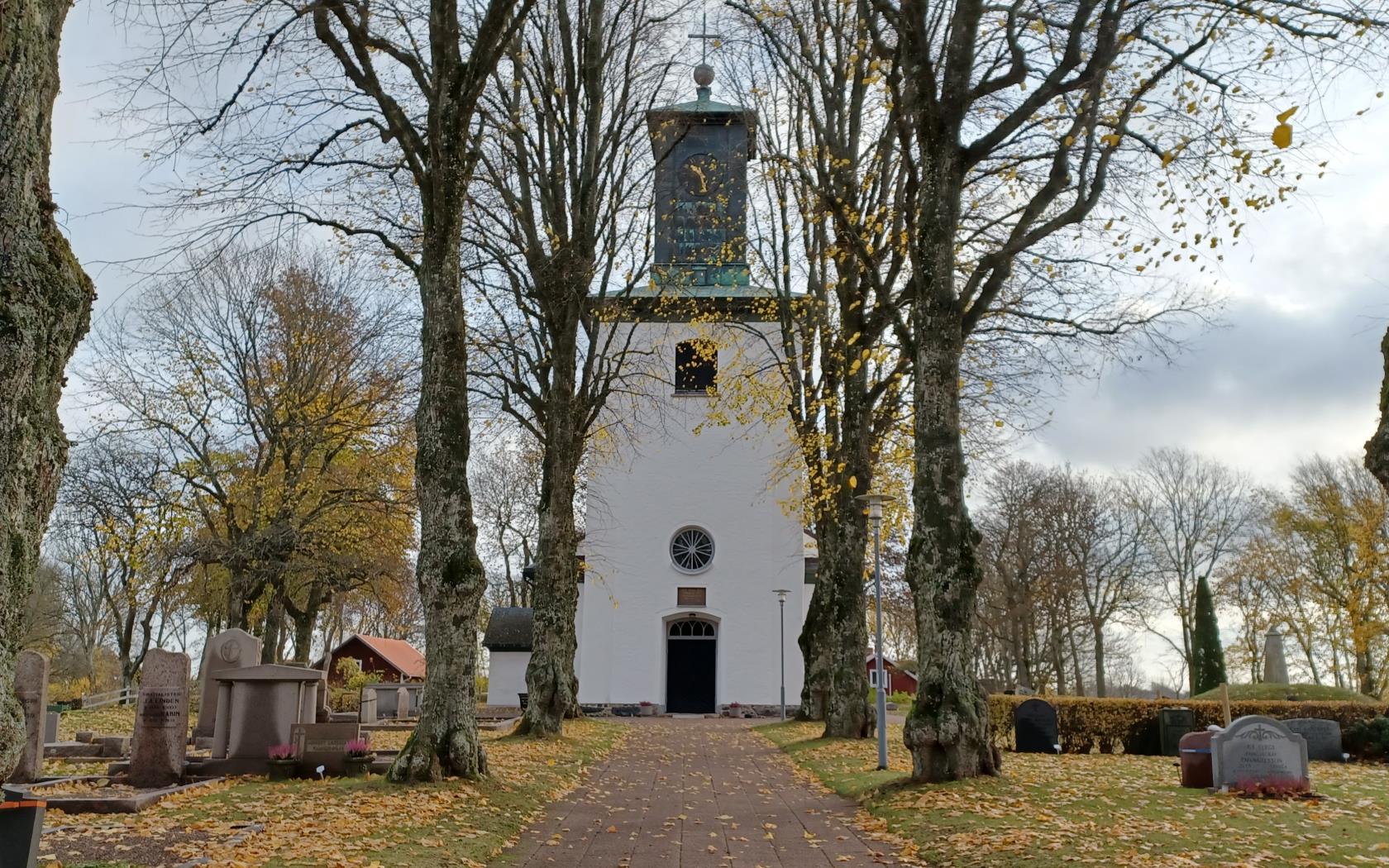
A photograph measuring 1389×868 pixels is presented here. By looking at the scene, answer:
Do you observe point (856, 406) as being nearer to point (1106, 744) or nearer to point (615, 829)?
point (1106, 744)

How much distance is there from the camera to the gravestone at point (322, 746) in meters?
12.9

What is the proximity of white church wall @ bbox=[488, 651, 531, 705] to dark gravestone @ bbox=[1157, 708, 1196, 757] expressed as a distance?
22.9 m

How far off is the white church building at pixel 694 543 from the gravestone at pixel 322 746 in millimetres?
20072

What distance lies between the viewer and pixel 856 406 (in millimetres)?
19438

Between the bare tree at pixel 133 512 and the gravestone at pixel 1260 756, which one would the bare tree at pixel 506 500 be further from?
the gravestone at pixel 1260 756

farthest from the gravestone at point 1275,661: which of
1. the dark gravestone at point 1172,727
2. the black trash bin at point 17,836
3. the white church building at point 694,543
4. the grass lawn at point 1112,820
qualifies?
the black trash bin at point 17,836

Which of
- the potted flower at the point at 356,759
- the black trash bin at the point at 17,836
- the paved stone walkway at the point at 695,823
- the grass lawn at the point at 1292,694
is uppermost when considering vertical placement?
the grass lawn at the point at 1292,694

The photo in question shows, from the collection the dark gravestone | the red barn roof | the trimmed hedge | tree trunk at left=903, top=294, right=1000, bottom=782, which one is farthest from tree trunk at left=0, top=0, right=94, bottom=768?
the red barn roof

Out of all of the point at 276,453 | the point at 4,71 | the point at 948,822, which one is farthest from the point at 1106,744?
the point at 276,453

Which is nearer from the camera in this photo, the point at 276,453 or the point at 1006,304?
→ the point at 1006,304

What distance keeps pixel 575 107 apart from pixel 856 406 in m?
7.90

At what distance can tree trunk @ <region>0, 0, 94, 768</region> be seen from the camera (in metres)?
4.66

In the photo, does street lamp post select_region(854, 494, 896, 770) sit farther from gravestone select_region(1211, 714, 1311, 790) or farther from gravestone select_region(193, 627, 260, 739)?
gravestone select_region(193, 627, 260, 739)

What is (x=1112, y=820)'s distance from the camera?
31.4ft
